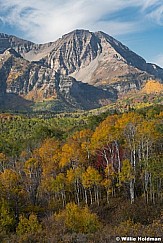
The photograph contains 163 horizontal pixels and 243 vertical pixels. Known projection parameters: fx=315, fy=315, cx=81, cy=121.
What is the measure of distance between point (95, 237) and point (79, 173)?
3473 centimetres

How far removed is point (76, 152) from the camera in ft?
204

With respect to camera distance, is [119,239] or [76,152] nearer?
[119,239]

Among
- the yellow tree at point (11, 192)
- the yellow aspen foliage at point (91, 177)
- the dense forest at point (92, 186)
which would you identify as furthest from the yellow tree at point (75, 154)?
the yellow tree at point (11, 192)

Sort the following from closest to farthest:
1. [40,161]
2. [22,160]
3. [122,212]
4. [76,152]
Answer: [122,212] → [76,152] → [40,161] → [22,160]

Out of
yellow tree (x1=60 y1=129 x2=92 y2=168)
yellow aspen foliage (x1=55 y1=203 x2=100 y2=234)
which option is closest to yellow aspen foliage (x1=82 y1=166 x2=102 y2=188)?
yellow tree (x1=60 y1=129 x2=92 y2=168)

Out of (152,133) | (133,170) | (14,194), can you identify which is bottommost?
(14,194)

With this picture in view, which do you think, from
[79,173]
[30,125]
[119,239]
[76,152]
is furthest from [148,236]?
[30,125]

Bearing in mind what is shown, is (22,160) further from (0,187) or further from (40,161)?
(0,187)

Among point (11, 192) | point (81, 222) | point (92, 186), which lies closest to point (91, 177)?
point (92, 186)

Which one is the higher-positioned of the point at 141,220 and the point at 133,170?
the point at 133,170

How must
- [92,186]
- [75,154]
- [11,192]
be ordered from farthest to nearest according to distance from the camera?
[75,154] < [92,186] < [11,192]

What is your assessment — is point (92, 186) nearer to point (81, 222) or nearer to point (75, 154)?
point (75, 154)

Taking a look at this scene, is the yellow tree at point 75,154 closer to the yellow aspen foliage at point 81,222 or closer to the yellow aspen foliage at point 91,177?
the yellow aspen foliage at point 91,177

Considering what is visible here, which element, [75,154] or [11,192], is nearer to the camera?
[11,192]
